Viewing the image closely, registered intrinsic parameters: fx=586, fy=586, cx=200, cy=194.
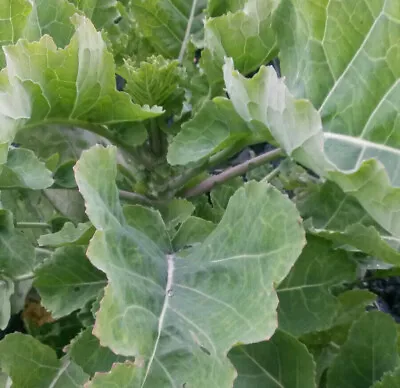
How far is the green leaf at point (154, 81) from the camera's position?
23.3 inches

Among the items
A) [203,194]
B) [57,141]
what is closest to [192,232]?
[203,194]

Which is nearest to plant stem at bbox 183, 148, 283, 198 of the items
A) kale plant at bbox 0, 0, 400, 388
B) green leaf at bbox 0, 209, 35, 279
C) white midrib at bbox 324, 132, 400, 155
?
kale plant at bbox 0, 0, 400, 388

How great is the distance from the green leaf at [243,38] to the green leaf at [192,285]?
0.17m

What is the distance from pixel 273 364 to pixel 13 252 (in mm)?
294

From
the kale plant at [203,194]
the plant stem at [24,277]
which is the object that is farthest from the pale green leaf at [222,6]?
the plant stem at [24,277]

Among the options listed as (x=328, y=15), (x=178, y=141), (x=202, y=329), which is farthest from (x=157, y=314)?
(x=328, y=15)

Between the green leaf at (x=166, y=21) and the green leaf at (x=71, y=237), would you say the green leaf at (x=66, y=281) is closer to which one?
the green leaf at (x=71, y=237)

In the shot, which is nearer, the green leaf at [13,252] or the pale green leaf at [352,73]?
the pale green leaf at [352,73]

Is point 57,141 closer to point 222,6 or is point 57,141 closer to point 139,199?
point 139,199

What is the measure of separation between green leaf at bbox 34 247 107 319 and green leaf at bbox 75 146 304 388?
0.09m

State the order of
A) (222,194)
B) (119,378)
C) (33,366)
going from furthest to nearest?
(222,194) → (33,366) → (119,378)

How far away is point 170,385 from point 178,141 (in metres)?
0.25

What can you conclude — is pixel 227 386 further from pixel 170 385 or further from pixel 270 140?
pixel 270 140

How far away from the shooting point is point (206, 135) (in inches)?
23.2
